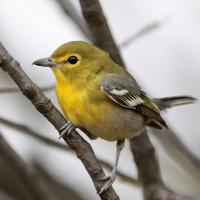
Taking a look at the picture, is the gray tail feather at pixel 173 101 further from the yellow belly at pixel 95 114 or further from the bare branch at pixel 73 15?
the bare branch at pixel 73 15

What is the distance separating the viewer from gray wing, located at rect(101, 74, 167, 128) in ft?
11.2

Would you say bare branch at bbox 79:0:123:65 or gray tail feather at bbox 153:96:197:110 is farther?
gray tail feather at bbox 153:96:197:110

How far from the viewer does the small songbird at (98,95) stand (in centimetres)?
325

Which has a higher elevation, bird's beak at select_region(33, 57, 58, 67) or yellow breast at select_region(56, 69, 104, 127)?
bird's beak at select_region(33, 57, 58, 67)

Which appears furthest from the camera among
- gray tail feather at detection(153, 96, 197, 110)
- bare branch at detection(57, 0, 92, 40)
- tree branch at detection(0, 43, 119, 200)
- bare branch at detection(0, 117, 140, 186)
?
gray tail feather at detection(153, 96, 197, 110)

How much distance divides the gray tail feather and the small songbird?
0.86ft

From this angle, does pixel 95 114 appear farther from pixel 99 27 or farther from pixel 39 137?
pixel 99 27

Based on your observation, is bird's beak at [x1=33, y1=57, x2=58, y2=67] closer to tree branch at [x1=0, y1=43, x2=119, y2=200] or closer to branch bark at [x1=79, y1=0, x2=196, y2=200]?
branch bark at [x1=79, y1=0, x2=196, y2=200]

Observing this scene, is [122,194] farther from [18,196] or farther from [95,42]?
[95,42]

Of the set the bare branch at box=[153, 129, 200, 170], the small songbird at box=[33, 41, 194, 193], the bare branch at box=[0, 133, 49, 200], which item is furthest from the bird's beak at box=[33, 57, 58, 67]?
the bare branch at box=[153, 129, 200, 170]

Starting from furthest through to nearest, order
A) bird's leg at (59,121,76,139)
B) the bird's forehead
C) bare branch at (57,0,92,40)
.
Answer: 1. bare branch at (57,0,92,40)
2. the bird's forehead
3. bird's leg at (59,121,76,139)

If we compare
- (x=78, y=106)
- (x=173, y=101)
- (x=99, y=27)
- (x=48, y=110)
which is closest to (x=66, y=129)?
(x=48, y=110)

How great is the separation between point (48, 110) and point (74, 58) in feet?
3.79

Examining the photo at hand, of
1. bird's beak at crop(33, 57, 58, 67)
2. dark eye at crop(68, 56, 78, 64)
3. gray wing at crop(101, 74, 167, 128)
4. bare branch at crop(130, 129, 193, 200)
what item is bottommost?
bare branch at crop(130, 129, 193, 200)
